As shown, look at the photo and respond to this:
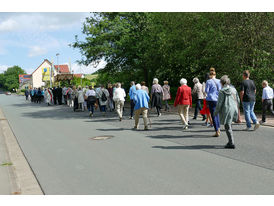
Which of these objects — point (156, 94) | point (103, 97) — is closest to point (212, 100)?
point (156, 94)

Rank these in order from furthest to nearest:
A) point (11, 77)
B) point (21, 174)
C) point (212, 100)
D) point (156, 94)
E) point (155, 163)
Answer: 1. point (11, 77)
2. point (156, 94)
3. point (212, 100)
4. point (155, 163)
5. point (21, 174)

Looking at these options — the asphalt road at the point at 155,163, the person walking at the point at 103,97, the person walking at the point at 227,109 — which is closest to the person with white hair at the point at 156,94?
the person walking at the point at 103,97

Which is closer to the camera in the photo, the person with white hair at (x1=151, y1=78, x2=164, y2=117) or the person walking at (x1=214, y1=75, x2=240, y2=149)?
the person walking at (x1=214, y1=75, x2=240, y2=149)

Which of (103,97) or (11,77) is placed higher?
(11,77)

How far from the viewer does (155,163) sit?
613 cm

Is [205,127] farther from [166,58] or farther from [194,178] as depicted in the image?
[166,58]

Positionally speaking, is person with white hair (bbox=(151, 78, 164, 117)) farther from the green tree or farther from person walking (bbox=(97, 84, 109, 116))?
the green tree

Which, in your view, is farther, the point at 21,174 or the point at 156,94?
the point at 156,94

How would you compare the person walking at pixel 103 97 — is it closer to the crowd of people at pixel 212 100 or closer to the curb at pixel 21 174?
the crowd of people at pixel 212 100

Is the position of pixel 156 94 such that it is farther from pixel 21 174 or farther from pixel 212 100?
pixel 21 174

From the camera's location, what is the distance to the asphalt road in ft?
15.4

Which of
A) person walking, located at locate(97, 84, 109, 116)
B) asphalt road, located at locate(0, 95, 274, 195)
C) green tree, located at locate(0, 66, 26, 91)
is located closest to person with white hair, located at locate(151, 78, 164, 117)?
person walking, located at locate(97, 84, 109, 116)

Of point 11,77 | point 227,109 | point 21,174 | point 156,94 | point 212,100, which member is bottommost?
point 21,174

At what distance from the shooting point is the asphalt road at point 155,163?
4.68 m
